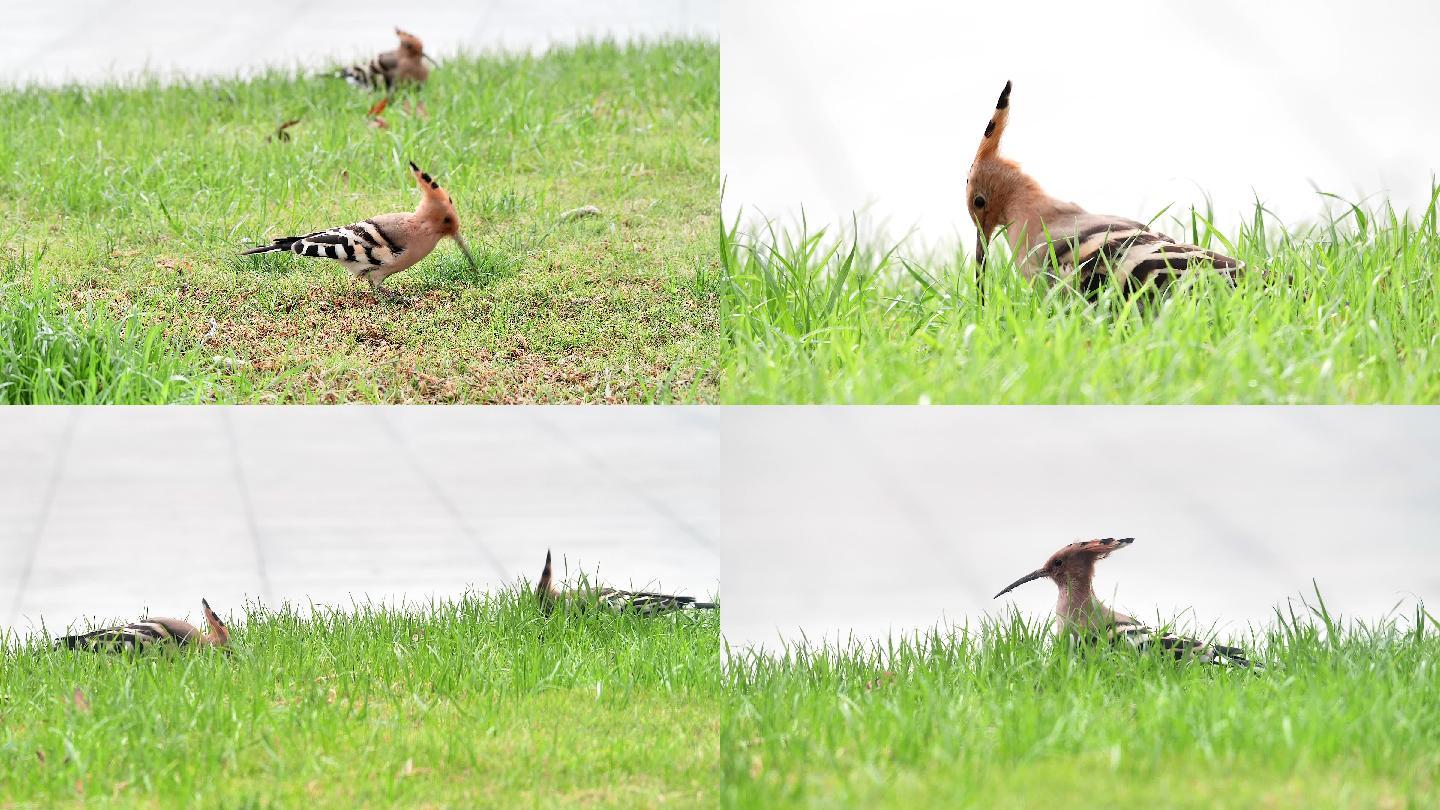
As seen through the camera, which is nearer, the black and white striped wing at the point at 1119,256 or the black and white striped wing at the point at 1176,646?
the black and white striped wing at the point at 1119,256

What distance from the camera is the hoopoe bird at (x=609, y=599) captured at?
4.63 meters

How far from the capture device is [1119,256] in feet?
11.5

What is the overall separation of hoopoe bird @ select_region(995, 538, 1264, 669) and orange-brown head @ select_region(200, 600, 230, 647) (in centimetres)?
291

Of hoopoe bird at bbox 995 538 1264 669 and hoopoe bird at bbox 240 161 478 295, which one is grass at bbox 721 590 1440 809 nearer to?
hoopoe bird at bbox 995 538 1264 669

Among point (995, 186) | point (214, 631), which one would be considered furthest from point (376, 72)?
point (995, 186)

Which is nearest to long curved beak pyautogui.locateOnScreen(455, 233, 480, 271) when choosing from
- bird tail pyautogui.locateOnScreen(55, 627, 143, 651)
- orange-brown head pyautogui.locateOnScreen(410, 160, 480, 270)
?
orange-brown head pyautogui.locateOnScreen(410, 160, 480, 270)

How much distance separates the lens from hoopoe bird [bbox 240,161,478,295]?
157 inches

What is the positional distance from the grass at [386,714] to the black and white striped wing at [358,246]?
136 cm

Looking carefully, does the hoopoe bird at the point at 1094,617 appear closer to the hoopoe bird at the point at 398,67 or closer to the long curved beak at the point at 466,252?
the long curved beak at the point at 466,252

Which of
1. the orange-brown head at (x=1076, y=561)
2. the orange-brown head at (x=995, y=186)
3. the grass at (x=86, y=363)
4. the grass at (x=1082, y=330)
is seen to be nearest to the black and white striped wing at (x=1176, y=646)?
the orange-brown head at (x=1076, y=561)

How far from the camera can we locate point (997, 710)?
3205 mm

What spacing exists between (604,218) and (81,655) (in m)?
2.50

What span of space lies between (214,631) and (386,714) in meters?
1.25

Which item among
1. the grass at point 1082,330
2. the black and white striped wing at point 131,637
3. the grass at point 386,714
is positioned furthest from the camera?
the black and white striped wing at point 131,637
